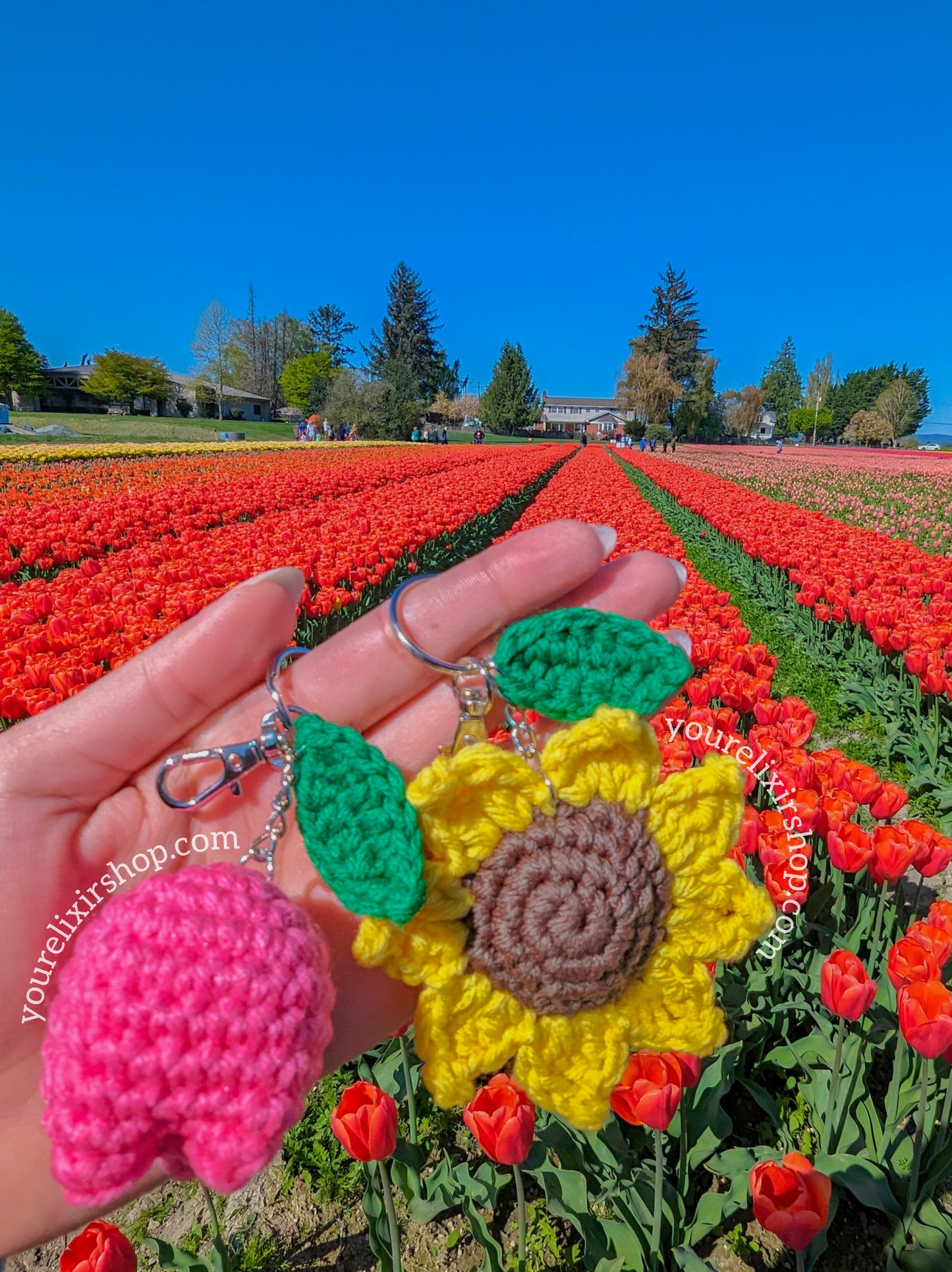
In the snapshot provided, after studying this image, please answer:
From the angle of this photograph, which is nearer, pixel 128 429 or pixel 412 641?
pixel 412 641

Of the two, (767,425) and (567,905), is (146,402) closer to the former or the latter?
(567,905)

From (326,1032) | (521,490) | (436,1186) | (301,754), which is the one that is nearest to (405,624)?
(301,754)

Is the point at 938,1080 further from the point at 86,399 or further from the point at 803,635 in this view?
the point at 86,399

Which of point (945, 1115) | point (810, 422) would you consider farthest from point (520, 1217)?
point (810, 422)

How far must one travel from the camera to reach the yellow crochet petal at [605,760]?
2.96 feet

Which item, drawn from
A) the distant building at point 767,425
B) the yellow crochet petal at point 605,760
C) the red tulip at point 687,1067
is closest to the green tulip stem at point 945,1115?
the red tulip at point 687,1067

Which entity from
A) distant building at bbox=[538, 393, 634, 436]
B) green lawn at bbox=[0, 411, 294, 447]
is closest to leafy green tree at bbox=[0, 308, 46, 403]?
green lawn at bbox=[0, 411, 294, 447]

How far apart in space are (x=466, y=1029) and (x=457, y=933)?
0.44 ft

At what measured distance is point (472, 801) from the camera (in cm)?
92

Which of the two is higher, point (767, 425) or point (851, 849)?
point (767, 425)

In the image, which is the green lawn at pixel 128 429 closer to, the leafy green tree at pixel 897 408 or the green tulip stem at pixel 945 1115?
the green tulip stem at pixel 945 1115

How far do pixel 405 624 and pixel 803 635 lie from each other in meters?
6.88

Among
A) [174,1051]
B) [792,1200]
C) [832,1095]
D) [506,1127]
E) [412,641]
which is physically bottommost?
[832,1095]

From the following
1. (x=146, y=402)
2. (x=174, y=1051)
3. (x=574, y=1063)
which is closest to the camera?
(x=174, y=1051)
